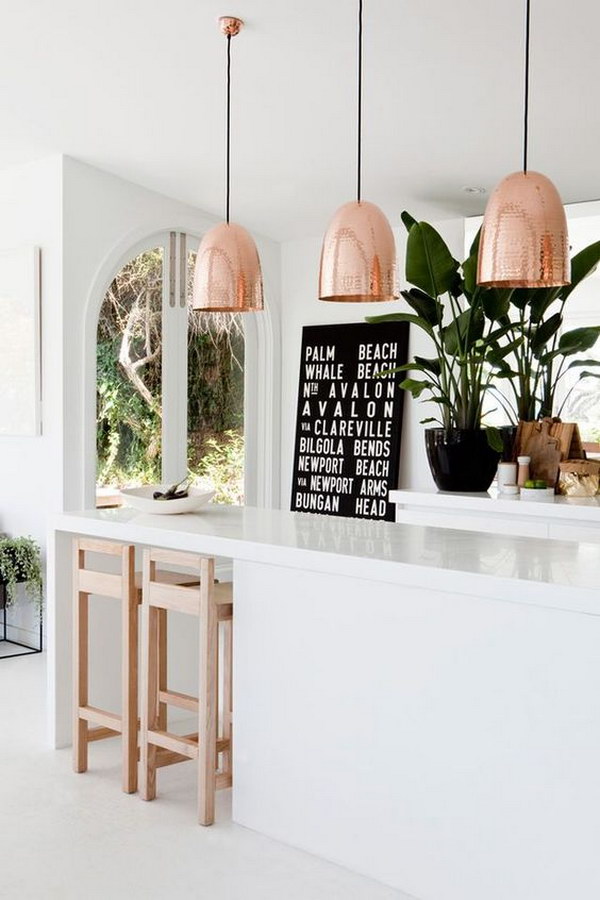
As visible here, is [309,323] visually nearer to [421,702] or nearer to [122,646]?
[122,646]

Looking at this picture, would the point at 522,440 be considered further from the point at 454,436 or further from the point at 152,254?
the point at 152,254

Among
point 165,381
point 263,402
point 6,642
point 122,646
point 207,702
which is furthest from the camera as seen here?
point 263,402

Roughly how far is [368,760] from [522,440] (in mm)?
2665

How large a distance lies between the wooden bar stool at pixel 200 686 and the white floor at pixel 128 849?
0.12 m

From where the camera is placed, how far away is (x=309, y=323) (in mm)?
6785

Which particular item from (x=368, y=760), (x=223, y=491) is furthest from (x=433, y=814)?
(x=223, y=491)

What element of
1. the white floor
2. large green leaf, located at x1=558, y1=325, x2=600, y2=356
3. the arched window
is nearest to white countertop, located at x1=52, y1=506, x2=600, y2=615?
the white floor

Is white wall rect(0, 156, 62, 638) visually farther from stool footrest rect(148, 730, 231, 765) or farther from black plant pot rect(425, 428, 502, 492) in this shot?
stool footrest rect(148, 730, 231, 765)

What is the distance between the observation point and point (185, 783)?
3.73 metres

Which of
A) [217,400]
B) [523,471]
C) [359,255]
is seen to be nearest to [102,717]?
[359,255]

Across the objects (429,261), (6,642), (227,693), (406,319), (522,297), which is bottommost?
(6,642)

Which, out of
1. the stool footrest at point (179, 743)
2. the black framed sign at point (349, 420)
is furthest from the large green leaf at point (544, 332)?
the stool footrest at point (179, 743)

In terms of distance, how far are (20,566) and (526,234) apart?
3840mm

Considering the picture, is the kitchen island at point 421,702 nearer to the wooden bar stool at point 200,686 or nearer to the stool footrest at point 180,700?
the wooden bar stool at point 200,686
